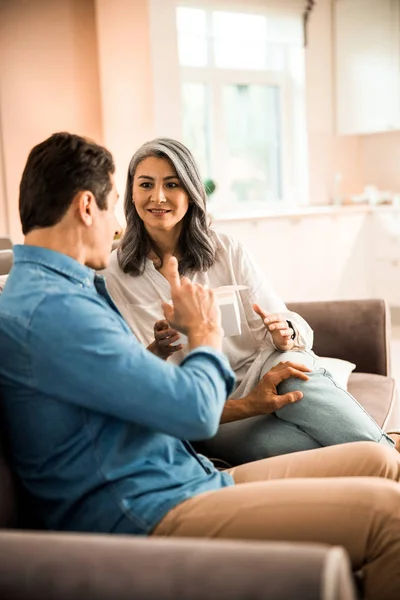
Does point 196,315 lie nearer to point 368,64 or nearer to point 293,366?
point 293,366

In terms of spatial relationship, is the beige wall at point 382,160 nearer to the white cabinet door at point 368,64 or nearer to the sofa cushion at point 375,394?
the white cabinet door at point 368,64

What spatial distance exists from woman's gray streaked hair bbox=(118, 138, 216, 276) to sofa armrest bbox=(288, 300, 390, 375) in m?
0.64

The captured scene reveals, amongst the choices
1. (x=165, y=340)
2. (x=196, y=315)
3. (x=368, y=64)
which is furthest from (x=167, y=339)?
(x=368, y=64)

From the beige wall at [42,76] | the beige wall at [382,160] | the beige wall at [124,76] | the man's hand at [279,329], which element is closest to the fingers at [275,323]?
the man's hand at [279,329]

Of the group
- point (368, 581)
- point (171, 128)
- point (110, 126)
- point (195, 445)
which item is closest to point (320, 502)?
point (368, 581)

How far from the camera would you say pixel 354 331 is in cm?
257

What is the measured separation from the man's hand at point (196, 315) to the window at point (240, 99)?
3992 millimetres

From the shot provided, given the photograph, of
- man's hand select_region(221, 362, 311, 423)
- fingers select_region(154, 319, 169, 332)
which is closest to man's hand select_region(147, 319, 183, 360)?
fingers select_region(154, 319, 169, 332)

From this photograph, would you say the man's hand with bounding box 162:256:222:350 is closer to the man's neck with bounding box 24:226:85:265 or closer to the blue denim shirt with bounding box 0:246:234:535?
the blue denim shirt with bounding box 0:246:234:535

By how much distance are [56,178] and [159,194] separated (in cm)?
90

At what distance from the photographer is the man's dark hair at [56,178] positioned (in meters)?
1.17

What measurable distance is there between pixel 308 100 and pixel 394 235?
134cm

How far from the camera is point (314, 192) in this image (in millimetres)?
6340

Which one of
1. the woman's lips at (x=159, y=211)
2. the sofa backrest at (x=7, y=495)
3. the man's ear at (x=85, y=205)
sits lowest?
the sofa backrest at (x=7, y=495)
